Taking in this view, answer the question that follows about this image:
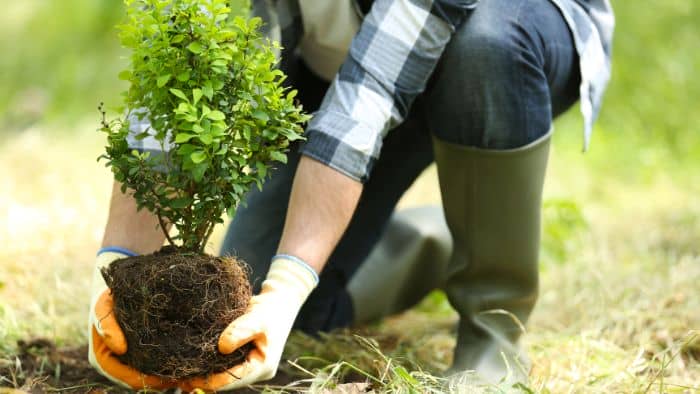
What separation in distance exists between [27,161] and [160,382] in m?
2.41

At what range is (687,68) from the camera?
4.74m

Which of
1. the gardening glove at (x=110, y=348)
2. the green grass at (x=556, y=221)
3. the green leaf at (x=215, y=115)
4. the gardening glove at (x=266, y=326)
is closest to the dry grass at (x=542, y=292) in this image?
the green grass at (x=556, y=221)

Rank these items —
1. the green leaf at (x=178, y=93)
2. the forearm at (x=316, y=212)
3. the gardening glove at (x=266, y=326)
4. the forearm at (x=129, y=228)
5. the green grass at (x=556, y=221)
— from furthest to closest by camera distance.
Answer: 1. the green grass at (x=556, y=221)
2. the forearm at (x=129, y=228)
3. the forearm at (x=316, y=212)
4. the gardening glove at (x=266, y=326)
5. the green leaf at (x=178, y=93)

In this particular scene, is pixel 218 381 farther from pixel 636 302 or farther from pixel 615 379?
pixel 636 302

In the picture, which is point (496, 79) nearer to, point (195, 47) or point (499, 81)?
point (499, 81)

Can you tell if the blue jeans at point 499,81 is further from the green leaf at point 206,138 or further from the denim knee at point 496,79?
the green leaf at point 206,138

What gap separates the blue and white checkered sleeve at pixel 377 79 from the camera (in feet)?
5.32

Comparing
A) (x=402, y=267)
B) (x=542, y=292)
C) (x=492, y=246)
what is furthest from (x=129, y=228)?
(x=542, y=292)

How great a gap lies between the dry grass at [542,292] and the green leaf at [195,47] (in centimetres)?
41

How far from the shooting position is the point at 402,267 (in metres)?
2.67

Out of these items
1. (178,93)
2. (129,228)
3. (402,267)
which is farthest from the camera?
(402,267)

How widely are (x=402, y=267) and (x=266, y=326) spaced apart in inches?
48.5

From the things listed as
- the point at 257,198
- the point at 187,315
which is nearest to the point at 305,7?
the point at 257,198

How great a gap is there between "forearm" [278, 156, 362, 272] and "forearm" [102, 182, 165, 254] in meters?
0.30
